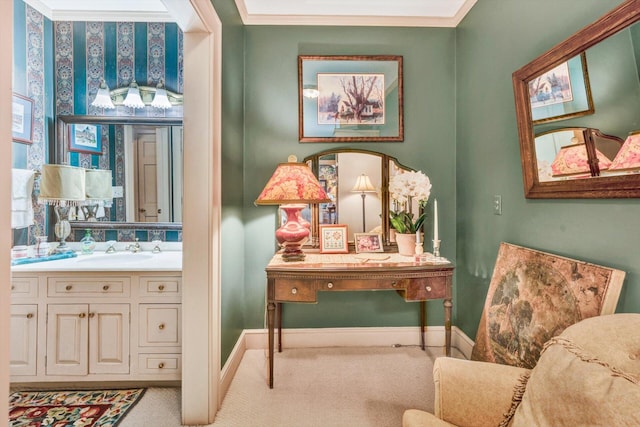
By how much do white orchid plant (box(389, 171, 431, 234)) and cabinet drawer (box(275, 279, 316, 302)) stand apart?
83cm

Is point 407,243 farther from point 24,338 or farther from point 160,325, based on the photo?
point 24,338

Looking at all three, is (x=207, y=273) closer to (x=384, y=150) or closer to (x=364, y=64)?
(x=384, y=150)

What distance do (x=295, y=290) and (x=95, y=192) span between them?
5.99 feet

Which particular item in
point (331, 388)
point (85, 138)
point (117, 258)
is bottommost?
point (331, 388)

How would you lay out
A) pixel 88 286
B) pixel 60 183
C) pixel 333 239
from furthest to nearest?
pixel 333 239
pixel 60 183
pixel 88 286

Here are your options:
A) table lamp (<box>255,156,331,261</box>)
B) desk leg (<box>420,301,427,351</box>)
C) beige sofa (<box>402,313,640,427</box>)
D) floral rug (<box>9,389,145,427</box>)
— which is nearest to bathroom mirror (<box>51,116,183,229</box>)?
table lamp (<box>255,156,331,261</box>)

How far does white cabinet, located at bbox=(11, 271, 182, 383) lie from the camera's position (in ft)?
6.65

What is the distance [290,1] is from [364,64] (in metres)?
0.73

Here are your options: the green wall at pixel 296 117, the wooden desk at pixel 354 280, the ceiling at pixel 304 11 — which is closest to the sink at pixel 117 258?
the green wall at pixel 296 117

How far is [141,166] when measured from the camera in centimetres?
264

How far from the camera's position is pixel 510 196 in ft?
6.47

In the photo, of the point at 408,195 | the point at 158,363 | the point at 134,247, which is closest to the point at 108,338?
the point at 158,363

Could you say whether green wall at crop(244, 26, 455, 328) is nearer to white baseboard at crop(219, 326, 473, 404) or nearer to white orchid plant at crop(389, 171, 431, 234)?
white baseboard at crop(219, 326, 473, 404)

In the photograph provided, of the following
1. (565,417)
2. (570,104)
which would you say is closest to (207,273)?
(565,417)
